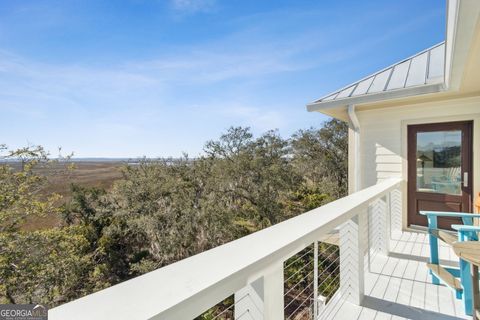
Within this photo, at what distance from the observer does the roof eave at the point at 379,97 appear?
3.54 metres

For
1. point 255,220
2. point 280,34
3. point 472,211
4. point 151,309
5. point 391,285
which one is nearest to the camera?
point 151,309

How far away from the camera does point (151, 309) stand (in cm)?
57

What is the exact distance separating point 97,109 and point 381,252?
43.2ft

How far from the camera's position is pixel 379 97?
402cm

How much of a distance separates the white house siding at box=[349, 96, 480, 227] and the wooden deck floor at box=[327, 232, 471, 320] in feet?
5.28

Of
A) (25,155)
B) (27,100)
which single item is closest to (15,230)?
(25,155)

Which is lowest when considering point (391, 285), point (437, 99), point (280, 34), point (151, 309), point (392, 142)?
point (391, 285)

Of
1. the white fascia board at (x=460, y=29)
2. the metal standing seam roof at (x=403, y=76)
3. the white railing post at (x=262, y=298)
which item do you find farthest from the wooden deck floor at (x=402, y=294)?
the metal standing seam roof at (x=403, y=76)

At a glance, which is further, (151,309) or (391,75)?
(391,75)

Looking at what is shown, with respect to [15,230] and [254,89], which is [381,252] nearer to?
[254,89]

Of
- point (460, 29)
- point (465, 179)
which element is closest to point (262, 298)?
point (460, 29)

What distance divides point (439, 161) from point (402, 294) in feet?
9.27

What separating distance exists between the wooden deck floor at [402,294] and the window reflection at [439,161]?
1.30 metres

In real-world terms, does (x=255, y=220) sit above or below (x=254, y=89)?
below
